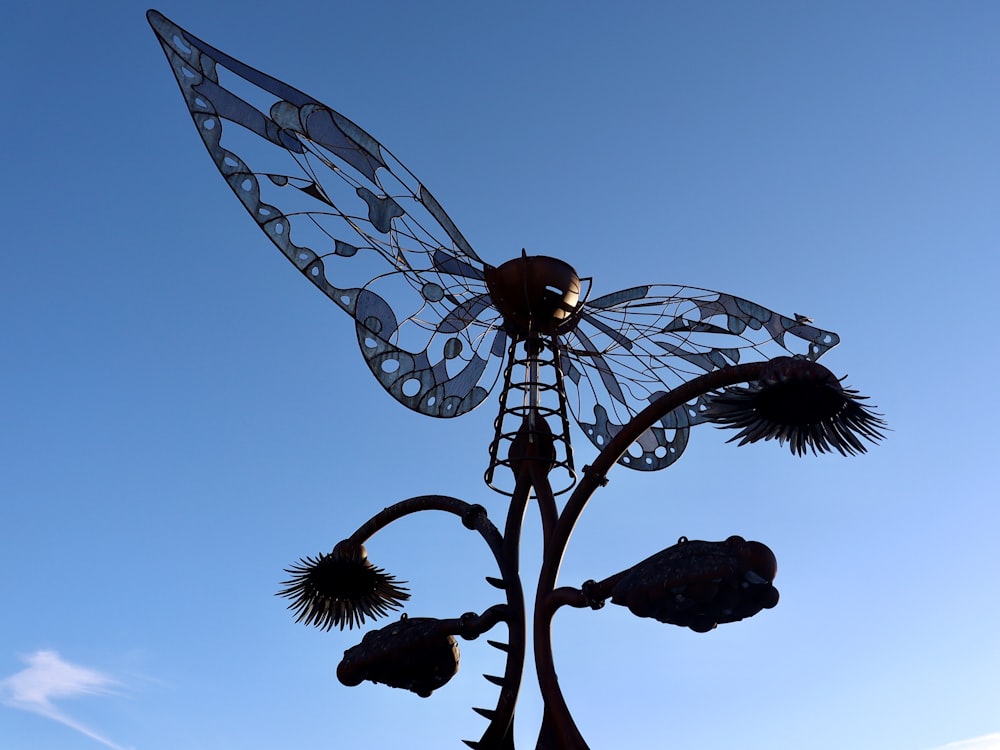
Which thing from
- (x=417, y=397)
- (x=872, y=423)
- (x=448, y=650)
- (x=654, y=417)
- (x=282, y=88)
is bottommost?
(x=448, y=650)

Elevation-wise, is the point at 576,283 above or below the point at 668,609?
above

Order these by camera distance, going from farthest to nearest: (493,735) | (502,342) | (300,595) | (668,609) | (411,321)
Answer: (502,342) < (411,321) < (300,595) < (493,735) < (668,609)

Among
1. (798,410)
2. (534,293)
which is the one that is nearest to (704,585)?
(798,410)

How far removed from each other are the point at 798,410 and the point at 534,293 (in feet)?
8.62

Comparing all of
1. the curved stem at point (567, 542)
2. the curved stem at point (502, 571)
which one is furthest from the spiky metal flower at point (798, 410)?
the curved stem at point (502, 571)

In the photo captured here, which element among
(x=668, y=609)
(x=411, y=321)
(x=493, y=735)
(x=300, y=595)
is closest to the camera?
(x=668, y=609)

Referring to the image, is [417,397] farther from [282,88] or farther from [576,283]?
[282,88]

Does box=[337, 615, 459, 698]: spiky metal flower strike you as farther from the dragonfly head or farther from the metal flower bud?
the dragonfly head

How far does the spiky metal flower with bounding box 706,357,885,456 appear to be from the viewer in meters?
7.18

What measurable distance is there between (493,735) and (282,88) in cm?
512

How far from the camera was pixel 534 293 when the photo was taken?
919cm

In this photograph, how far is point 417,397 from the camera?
30.2 ft

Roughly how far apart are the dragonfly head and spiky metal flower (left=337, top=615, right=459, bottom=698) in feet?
8.44

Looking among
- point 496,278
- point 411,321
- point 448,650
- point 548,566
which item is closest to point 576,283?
point 496,278
